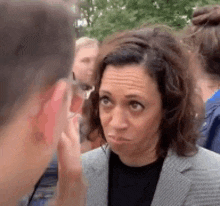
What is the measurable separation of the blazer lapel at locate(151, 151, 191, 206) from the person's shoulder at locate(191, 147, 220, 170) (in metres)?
0.05

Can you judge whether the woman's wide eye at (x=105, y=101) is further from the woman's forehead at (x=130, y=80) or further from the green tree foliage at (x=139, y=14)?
the green tree foliage at (x=139, y=14)

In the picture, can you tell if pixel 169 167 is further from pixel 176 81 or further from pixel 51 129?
pixel 51 129

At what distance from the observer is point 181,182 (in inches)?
82.0

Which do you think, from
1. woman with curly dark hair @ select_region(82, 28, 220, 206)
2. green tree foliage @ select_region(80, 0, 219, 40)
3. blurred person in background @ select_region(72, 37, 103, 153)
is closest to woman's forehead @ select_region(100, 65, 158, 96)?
woman with curly dark hair @ select_region(82, 28, 220, 206)

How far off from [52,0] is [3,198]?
458 millimetres

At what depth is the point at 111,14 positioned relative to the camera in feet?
46.8

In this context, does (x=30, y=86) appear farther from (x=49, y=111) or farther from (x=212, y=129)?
(x=212, y=129)

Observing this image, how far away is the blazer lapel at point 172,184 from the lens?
6.66ft

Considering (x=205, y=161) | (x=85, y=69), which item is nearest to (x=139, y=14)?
(x=85, y=69)

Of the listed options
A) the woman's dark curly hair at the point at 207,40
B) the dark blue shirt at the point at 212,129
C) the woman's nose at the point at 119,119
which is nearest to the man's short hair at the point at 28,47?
the woman's nose at the point at 119,119

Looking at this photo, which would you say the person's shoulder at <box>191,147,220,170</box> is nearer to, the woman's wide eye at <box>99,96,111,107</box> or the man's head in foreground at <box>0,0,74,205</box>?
the woman's wide eye at <box>99,96,111,107</box>

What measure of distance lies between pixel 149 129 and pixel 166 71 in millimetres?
316

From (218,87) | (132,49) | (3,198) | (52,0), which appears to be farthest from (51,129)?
(218,87)

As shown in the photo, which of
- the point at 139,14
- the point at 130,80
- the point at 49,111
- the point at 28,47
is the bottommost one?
the point at 139,14
